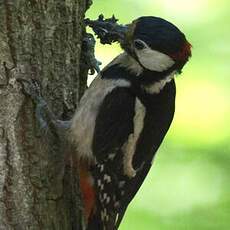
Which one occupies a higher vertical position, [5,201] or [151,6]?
[151,6]

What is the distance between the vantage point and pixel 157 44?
14.9 ft

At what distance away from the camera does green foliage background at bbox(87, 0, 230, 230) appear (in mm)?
5902

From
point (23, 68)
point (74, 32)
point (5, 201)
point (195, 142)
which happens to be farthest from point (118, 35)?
point (195, 142)

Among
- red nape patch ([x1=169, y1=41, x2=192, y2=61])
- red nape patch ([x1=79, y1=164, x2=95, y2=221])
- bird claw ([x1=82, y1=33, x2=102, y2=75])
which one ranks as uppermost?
red nape patch ([x1=169, y1=41, x2=192, y2=61])

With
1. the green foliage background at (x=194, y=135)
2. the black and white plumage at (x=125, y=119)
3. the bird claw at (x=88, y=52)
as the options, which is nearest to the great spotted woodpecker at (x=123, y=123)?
the black and white plumage at (x=125, y=119)

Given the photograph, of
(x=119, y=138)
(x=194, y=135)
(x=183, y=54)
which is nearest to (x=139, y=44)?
(x=183, y=54)

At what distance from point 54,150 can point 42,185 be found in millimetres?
179

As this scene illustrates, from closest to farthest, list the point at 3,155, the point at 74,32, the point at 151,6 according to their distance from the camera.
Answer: the point at 3,155 → the point at 74,32 → the point at 151,6

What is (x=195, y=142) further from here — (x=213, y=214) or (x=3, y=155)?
(x=3, y=155)

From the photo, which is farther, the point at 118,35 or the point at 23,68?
the point at 118,35

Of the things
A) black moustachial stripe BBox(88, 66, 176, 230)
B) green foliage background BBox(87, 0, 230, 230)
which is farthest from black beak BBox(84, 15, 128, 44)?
green foliage background BBox(87, 0, 230, 230)

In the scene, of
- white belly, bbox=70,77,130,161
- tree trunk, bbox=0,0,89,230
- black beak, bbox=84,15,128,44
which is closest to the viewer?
tree trunk, bbox=0,0,89,230

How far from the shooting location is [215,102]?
20.0 feet

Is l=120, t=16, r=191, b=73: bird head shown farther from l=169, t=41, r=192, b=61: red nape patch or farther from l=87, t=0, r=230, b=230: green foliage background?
l=87, t=0, r=230, b=230: green foliage background
